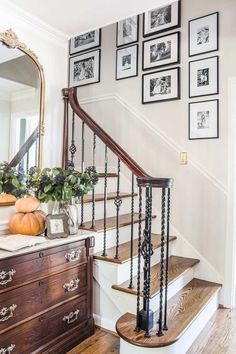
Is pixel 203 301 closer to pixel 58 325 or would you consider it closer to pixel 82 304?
pixel 82 304

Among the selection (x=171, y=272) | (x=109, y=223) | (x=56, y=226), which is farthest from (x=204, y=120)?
(x=56, y=226)

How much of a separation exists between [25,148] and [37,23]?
3.18 ft

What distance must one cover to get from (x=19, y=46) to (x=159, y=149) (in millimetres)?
1640

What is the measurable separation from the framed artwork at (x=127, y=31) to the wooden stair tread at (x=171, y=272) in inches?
95.7

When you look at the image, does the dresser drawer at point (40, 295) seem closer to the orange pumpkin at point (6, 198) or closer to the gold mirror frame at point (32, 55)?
the orange pumpkin at point (6, 198)

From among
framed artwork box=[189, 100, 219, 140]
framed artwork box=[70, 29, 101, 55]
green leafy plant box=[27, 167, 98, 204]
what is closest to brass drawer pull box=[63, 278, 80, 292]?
green leafy plant box=[27, 167, 98, 204]

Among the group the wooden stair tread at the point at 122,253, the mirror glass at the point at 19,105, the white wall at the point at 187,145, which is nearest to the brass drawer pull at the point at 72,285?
the wooden stair tread at the point at 122,253

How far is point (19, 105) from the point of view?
211 centimetres

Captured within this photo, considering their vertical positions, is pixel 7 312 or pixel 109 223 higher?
pixel 109 223

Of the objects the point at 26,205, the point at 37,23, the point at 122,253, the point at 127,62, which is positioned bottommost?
the point at 122,253

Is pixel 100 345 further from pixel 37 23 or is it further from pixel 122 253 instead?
pixel 37 23

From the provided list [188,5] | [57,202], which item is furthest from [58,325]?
[188,5]

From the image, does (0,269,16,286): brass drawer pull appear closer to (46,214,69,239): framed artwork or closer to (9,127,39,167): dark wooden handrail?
(46,214,69,239): framed artwork

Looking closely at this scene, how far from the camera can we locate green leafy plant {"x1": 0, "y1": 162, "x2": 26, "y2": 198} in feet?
6.54
